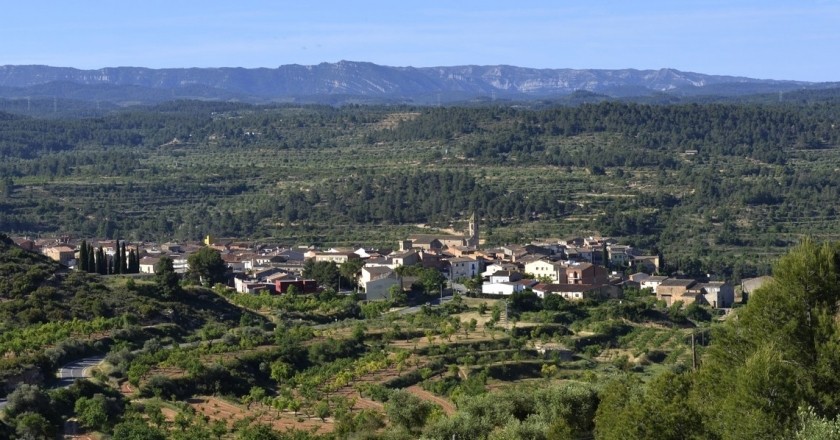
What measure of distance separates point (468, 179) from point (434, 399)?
57454 mm

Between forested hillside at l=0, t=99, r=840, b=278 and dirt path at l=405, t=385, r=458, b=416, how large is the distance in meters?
29.5

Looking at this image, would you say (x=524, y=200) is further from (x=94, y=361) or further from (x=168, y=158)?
(x=94, y=361)

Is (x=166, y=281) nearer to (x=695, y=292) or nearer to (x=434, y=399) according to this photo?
(x=434, y=399)

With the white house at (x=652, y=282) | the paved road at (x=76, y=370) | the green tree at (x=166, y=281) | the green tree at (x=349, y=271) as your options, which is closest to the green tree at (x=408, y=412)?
the paved road at (x=76, y=370)

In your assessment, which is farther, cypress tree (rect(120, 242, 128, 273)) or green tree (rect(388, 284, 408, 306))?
cypress tree (rect(120, 242, 128, 273))

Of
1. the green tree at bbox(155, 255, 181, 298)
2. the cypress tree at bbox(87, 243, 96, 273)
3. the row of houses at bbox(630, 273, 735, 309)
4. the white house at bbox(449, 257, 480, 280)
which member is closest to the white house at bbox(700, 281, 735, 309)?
the row of houses at bbox(630, 273, 735, 309)

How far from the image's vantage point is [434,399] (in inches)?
1299

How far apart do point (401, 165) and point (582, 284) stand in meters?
→ 48.8

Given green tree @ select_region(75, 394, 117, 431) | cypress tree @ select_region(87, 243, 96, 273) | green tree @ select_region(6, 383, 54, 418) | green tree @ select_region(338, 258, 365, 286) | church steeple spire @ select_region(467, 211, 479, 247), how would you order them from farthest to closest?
1. church steeple spire @ select_region(467, 211, 479, 247)
2. green tree @ select_region(338, 258, 365, 286)
3. cypress tree @ select_region(87, 243, 96, 273)
4. green tree @ select_region(75, 394, 117, 431)
5. green tree @ select_region(6, 383, 54, 418)

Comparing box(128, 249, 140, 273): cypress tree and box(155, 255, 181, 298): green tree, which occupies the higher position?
box(155, 255, 181, 298): green tree

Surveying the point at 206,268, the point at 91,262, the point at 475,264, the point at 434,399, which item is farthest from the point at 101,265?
the point at 434,399

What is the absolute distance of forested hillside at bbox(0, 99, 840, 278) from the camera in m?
78.5

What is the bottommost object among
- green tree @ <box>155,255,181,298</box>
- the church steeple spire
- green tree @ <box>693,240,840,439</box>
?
the church steeple spire

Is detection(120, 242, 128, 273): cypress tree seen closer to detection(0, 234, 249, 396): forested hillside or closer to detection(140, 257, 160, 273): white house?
detection(140, 257, 160, 273): white house
